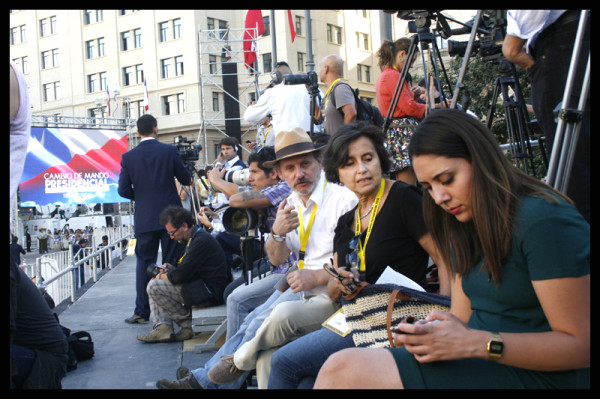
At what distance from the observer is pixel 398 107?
168 inches

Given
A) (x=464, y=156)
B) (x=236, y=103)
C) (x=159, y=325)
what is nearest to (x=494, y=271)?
(x=464, y=156)

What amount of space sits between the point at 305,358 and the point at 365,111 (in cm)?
265

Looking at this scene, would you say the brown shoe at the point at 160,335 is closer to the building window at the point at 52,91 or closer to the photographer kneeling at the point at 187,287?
the photographer kneeling at the point at 187,287

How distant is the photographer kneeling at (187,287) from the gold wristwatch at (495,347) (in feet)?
13.2

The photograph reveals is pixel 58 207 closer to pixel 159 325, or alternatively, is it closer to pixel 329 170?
pixel 159 325

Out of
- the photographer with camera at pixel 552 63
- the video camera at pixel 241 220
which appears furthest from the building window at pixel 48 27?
the photographer with camera at pixel 552 63

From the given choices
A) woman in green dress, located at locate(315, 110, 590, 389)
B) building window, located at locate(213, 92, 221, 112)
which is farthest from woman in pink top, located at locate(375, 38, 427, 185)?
building window, located at locate(213, 92, 221, 112)

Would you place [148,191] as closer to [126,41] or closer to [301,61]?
[126,41]

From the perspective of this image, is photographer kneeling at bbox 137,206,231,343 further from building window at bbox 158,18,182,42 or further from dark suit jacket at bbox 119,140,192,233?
building window at bbox 158,18,182,42

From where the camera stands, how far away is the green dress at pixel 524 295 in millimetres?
1536

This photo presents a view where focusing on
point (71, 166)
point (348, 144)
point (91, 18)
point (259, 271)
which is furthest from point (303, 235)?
point (91, 18)

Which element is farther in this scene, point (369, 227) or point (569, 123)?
point (369, 227)

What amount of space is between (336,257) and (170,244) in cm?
385

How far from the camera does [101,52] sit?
29.4 meters
